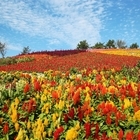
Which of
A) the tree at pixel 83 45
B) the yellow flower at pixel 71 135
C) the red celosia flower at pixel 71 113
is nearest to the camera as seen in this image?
the yellow flower at pixel 71 135

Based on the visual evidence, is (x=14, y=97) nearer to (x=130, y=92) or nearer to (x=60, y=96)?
(x=60, y=96)

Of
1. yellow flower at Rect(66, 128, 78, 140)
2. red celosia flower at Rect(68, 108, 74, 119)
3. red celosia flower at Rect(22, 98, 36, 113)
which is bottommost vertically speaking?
yellow flower at Rect(66, 128, 78, 140)

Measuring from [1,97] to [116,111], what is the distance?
1.77 m

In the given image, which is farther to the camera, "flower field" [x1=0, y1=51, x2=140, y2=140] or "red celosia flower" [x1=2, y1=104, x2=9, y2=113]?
"red celosia flower" [x1=2, y1=104, x2=9, y2=113]

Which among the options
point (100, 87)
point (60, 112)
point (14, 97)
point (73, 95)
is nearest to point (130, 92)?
point (100, 87)

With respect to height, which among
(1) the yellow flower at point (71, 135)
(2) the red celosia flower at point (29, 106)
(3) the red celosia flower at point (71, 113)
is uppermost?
(2) the red celosia flower at point (29, 106)

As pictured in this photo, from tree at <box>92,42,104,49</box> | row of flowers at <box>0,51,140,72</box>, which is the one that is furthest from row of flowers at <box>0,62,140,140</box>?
tree at <box>92,42,104,49</box>

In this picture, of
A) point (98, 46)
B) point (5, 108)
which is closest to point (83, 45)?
point (98, 46)

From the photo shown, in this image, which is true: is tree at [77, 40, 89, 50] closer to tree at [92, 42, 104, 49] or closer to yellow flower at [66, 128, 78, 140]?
tree at [92, 42, 104, 49]

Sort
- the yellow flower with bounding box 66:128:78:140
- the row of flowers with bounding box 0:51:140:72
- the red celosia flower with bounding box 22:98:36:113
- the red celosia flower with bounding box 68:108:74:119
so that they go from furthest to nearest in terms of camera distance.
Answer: the row of flowers with bounding box 0:51:140:72 → the red celosia flower with bounding box 22:98:36:113 → the red celosia flower with bounding box 68:108:74:119 → the yellow flower with bounding box 66:128:78:140

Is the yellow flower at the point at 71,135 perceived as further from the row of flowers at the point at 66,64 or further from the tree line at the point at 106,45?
the tree line at the point at 106,45

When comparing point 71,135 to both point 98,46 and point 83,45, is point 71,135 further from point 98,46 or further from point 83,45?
point 98,46

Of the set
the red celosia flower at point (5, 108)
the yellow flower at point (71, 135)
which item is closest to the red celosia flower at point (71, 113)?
the yellow flower at point (71, 135)

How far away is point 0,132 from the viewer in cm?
454
